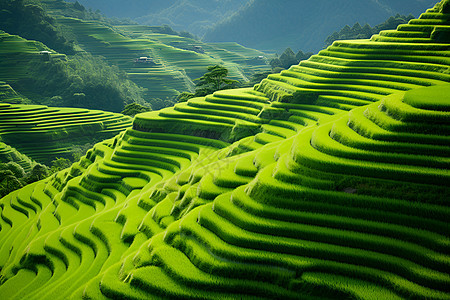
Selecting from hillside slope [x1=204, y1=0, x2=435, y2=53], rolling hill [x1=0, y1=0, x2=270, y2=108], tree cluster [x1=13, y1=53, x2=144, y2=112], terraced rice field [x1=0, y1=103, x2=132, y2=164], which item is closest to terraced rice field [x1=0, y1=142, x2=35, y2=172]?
terraced rice field [x1=0, y1=103, x2=132, y2=164]

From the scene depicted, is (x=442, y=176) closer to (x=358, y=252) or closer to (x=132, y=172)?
(x=358, y=252)

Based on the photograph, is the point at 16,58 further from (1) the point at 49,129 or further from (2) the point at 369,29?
(2) the point at 369,29

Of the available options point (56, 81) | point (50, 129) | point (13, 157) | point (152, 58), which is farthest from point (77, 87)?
point (13, 157)

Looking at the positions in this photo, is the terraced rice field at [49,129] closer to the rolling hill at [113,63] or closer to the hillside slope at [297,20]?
the rolling hill at [113,63]

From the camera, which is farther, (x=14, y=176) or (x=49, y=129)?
(x=49, y=129)

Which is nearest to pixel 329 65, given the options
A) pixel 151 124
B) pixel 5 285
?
pixel 151 124

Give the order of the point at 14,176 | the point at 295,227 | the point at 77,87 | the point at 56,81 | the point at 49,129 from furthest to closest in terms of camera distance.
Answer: the point at 56,81 → the point at 77,87 → the point at 49,129 → the point at 14,176 → the point at 295,227

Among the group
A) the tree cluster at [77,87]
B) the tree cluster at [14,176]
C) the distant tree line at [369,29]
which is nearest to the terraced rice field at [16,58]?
the tree cluster at [77,87]
